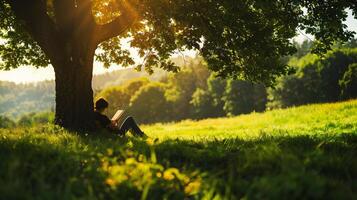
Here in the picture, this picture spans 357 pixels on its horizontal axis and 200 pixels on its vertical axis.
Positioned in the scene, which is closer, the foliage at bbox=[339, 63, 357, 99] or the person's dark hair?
the person's dark hair

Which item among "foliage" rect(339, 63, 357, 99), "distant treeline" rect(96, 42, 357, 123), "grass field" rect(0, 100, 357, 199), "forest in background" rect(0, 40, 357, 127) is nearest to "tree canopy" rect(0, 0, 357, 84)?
"grass field" rect(0, 100, 357, 199)

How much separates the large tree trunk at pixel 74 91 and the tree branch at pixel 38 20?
656mm

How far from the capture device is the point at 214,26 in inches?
641

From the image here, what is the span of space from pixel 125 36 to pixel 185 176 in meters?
15.9

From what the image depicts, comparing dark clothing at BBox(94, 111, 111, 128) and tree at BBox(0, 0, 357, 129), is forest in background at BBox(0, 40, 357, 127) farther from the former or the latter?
dark clothing at BBox(94, 111, 111, 128)

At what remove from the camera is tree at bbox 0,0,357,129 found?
46.2ft

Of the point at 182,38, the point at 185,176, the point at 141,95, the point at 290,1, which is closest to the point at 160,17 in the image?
the point at 182,38

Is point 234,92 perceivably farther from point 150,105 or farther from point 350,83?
point 350,83

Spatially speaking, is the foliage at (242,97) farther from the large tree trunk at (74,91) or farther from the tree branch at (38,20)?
the tree branch at (38,20)

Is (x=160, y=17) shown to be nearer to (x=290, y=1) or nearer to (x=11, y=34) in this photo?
(x=290, y=1)

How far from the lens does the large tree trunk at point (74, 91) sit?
45.6 ft

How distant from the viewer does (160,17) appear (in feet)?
45.5

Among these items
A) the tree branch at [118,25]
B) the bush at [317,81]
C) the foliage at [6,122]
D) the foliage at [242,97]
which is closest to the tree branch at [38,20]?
the tree branch at [118,25]

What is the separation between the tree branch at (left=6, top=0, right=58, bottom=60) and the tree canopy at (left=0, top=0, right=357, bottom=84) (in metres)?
0.03
